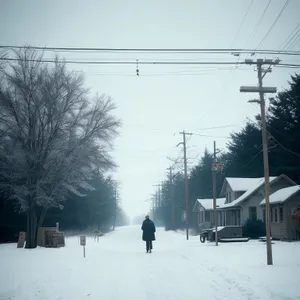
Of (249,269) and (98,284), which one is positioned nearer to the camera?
(98,284)

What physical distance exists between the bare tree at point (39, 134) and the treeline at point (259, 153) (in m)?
18.0

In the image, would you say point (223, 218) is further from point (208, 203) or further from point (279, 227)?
point (279, 227)

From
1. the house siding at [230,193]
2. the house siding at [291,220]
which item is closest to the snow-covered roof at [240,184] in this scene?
the house siding at [230,193]

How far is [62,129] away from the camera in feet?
76.5

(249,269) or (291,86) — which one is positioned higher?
(291,86)

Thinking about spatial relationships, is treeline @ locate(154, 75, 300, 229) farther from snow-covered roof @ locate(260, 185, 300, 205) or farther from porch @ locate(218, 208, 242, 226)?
porch @ locate(218, 208, 242, 226)

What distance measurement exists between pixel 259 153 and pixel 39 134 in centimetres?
4250

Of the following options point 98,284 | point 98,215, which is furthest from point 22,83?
point 98,215

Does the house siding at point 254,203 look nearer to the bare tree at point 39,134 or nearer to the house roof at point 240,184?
the house roof at point 240,184

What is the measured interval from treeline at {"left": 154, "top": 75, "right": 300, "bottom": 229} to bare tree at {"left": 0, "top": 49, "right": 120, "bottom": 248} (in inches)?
Answer: 709

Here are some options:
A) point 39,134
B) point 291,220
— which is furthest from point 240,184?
point 39,134

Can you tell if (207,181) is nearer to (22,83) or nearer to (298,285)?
(22,83)

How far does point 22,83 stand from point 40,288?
14597 mm

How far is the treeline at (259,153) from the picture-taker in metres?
48.6
